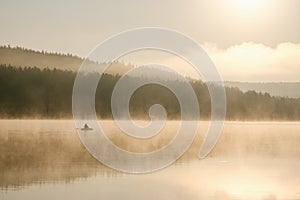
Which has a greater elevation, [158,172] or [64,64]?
[64,64]

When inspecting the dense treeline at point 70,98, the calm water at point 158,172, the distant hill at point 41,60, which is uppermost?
the distant hill at point 41,60

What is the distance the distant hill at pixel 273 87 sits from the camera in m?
3.24

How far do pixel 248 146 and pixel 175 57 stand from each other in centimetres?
73

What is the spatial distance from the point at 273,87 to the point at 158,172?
35.5 inches

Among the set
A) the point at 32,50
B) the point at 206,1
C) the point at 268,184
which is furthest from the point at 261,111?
the point at 32,50

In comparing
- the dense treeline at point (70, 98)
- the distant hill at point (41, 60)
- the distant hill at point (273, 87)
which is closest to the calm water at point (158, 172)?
the dense treeline at point (70, 98)

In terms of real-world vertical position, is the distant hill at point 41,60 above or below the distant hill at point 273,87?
above

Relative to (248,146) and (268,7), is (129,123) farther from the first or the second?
(268,7)

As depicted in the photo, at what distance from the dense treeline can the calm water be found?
2.6 inches

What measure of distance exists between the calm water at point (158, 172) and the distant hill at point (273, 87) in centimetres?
20

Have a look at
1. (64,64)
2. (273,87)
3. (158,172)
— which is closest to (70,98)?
(64,64)

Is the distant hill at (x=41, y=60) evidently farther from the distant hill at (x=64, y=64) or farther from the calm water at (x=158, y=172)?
the calm water at (x=158, y=172)

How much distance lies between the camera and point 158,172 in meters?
3.24

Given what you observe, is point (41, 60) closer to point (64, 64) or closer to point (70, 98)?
point (64, 64)
